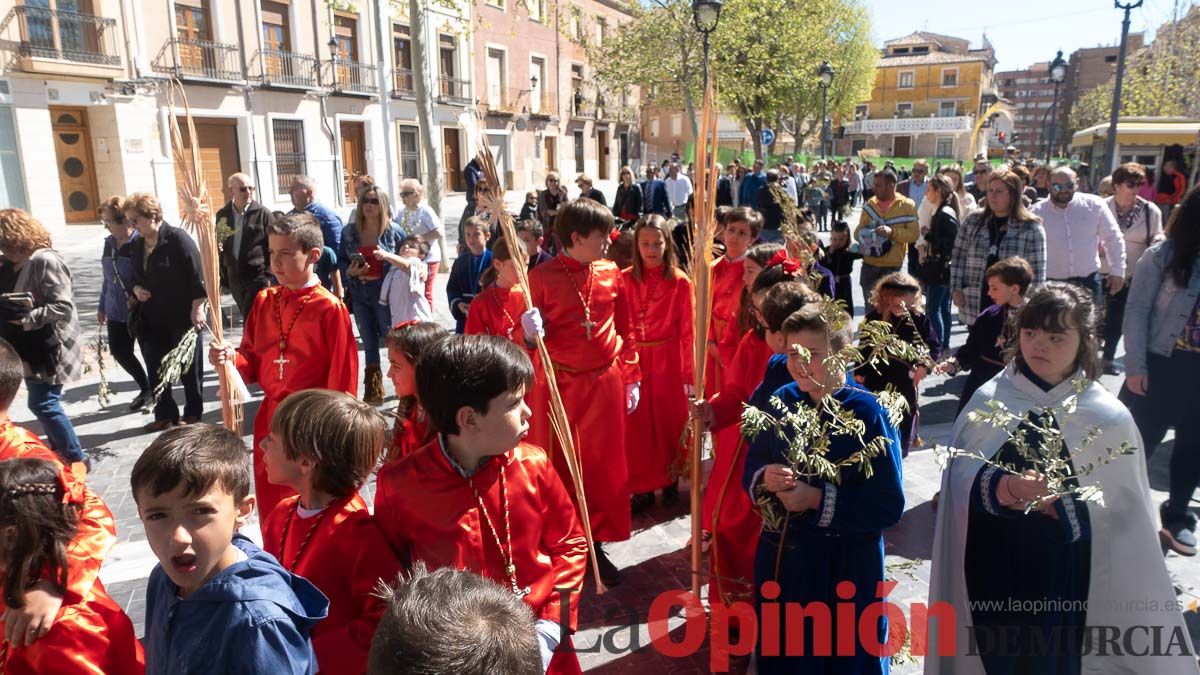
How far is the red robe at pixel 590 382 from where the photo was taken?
3961 millimetres

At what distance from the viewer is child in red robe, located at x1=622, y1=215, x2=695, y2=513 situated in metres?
4.77

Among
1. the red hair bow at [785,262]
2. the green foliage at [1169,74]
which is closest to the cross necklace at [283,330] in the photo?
the red hair bow at [785,262]

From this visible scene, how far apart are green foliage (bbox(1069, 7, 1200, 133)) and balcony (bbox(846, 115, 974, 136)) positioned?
34713 mm

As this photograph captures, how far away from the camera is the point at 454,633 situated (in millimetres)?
1228

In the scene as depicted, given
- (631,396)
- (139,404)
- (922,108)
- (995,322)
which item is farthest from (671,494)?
(922,108)

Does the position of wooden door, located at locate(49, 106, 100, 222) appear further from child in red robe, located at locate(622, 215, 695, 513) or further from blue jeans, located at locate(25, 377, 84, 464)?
child in red robe, located at locate(622, 215, 695, 513)

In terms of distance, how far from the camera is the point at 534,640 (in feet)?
4.40

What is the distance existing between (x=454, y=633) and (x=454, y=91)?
110 feet

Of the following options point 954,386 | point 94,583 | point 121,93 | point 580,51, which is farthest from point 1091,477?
point 580,51

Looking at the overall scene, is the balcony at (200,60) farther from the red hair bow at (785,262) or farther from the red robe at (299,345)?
the red hair bow at (785,262)

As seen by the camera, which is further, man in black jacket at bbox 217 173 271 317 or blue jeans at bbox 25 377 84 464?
man in black jacket at bbox 217 173 271 317

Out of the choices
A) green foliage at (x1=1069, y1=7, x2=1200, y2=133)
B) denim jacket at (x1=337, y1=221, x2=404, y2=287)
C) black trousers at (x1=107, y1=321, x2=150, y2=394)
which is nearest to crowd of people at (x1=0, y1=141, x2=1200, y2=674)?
black trousers at (x1=107, y1=321, x2=150, y2=394)

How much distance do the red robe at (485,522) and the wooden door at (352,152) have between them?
87.6 feet

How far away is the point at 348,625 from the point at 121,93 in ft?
73.2
